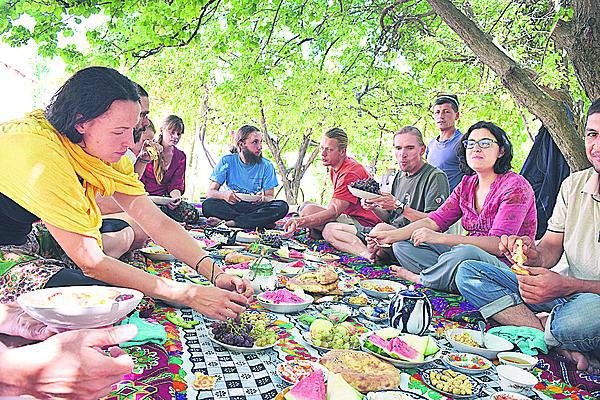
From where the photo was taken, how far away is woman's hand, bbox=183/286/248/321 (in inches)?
76.3

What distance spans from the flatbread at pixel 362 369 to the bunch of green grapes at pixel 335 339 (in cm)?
13

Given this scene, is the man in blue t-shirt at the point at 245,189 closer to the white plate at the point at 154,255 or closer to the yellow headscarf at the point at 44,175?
the white plate at the point at 154,255

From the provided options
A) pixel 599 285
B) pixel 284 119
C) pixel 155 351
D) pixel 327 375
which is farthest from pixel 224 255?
pixel 284 119

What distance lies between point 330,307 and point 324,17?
4443 millimetres

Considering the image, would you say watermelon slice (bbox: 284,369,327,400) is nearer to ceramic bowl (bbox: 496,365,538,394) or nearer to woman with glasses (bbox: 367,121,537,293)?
ceramic bowl (bbox: 496,365,538,394)

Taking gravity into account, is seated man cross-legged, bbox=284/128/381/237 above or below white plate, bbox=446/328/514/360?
above

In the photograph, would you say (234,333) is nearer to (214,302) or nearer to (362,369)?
(214,302)

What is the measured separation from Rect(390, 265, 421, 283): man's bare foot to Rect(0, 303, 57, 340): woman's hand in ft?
7.93

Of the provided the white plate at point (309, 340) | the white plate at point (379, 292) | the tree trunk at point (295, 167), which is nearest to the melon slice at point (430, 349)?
the white plate at point (309, 340)

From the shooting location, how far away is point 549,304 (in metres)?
2.56

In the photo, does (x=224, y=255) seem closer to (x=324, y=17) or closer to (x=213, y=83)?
(x=324, y=17)

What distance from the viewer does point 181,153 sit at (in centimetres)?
561

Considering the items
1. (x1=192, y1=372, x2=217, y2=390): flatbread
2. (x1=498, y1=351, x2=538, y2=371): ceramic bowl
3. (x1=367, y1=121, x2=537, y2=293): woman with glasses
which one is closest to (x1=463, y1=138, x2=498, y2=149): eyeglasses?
(x1=367, y1=121, x2=537, y2=293): woman with glasses

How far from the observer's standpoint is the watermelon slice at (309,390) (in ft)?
4.81
